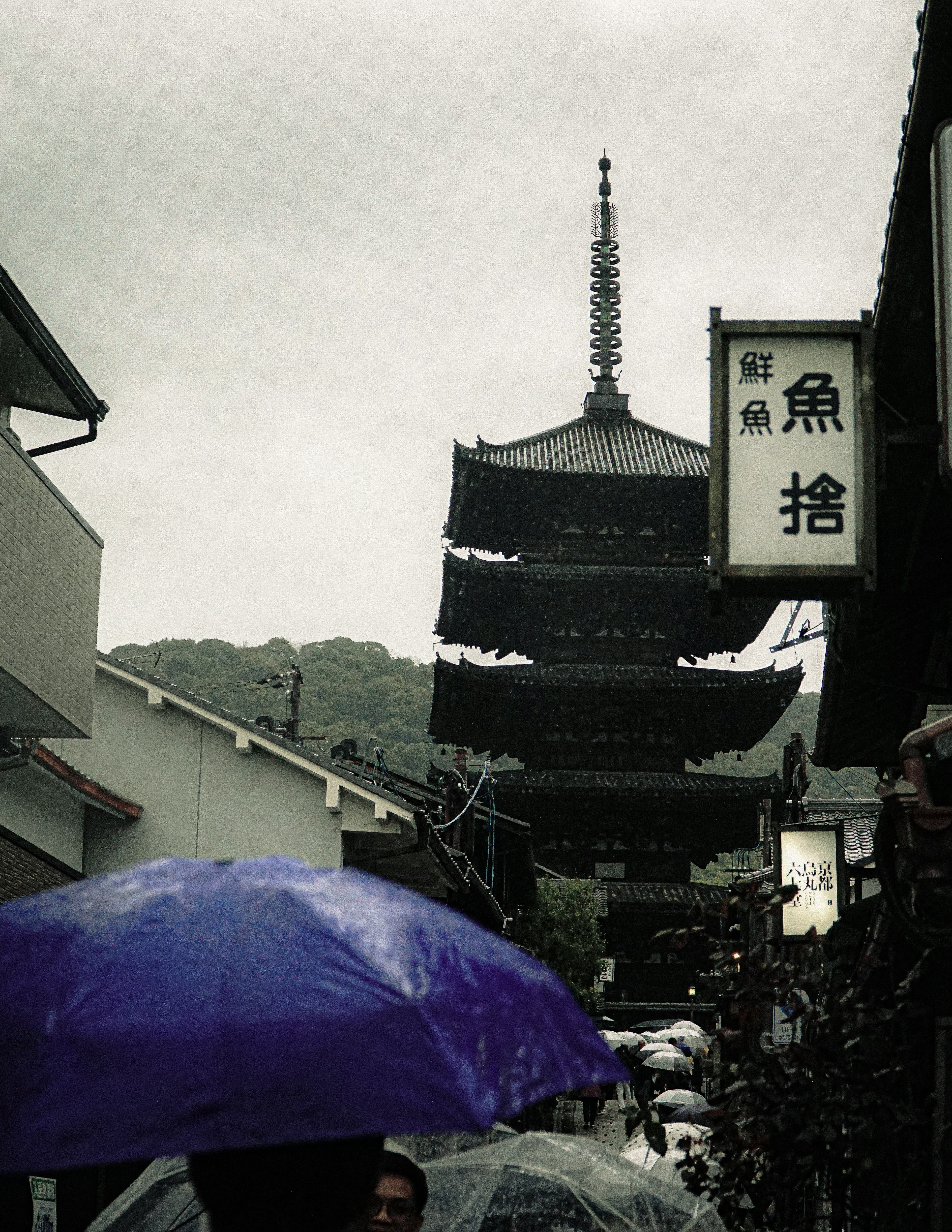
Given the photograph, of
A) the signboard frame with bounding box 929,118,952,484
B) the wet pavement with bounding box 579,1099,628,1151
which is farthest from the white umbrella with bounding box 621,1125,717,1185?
the wet pavement with bounding box 579,1099,628,1151

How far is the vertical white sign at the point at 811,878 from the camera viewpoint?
13781 mm

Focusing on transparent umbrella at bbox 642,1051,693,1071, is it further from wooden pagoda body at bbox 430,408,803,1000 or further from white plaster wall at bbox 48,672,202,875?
white plaster wall at bbox 48,672,202,875

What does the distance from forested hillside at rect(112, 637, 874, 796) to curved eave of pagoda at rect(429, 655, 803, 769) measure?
13588 mm

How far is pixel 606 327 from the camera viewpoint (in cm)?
4122

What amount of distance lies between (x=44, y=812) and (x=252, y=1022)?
45.9 ft

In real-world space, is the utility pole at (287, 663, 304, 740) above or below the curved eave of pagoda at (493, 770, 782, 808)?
above

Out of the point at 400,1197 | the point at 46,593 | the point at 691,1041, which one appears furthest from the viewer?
the point at 691,1041

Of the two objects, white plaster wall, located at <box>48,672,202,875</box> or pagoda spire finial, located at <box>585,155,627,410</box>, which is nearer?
white plaster wall, located at <box>48,672,202,875</box>

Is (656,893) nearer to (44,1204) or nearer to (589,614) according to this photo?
(589,614)

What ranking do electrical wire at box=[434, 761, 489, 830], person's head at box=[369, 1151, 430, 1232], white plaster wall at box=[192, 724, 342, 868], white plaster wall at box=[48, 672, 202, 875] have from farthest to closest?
electrical wire at box=[434, 761, 489, 830] → white plaster wall at box=[48, 672, 202, 875] → white plaster wall at box=[192, 724, 342, 868] → person's head at box=[369, 1151, 430, 1232]

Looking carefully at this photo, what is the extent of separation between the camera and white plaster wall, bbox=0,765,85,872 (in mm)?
14984

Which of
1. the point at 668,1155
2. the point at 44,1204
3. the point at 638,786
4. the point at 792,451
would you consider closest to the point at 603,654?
the point at 638,786

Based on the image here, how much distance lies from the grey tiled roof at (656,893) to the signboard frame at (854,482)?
30359 mm

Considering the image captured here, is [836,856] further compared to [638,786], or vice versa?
[638,786]
